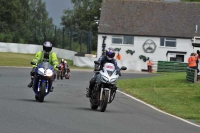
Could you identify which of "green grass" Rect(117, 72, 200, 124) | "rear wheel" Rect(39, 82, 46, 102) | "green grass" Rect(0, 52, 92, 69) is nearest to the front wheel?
"rear wheel" Rect(39, 82, 46, 102)

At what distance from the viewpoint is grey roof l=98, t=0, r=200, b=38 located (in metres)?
73.2

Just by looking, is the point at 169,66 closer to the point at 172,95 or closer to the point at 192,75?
the point at 192,75

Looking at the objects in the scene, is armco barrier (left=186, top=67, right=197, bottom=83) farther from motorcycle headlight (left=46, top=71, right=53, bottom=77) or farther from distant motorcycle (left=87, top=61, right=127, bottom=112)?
distant motorcycle (left=87, top=61, right=127, bottom=112)

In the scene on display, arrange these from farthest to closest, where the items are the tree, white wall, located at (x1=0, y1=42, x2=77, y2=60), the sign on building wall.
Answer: the tree → the sign on building wall → white wall, located at (x1=0, y1=42, x2=77, y2=60)

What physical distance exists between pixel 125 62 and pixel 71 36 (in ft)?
34.7

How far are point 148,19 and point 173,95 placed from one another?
47535mm

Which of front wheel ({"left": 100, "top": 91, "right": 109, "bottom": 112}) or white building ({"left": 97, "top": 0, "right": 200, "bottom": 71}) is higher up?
white building ({"left": 97, "top": 0, "right": 200, "bottom": 71})

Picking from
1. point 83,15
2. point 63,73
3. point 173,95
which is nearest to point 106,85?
point 173,95

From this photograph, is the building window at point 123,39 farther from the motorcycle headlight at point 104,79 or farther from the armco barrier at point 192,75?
the motorcycle headlight at point 104,79

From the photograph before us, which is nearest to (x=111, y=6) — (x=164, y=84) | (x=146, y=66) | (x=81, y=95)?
(x=146, y=66)

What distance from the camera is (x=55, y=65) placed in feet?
63.0

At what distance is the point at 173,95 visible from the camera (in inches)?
1059

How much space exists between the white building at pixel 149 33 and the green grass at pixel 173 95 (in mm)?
38280

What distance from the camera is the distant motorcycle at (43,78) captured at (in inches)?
730
